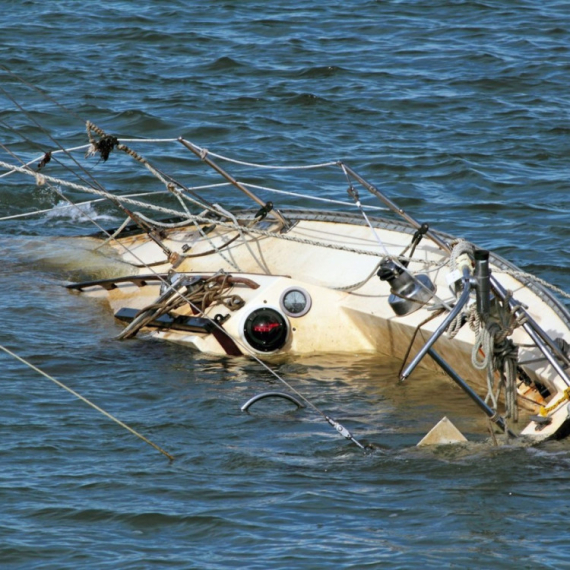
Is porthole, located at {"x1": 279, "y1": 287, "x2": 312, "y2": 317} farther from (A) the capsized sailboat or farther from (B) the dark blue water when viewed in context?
(B) the dark blue water

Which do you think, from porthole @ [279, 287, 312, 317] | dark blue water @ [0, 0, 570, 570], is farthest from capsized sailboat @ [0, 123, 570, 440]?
dark blue water @ [0, 0, 570, 570]

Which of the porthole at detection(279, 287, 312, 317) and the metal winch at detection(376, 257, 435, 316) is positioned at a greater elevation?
the metal winch at detection(376, 257, 435, 316)

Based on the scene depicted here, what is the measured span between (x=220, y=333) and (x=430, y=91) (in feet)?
30.0

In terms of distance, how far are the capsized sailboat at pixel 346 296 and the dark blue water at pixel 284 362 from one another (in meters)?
0.24

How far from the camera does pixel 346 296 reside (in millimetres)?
9062

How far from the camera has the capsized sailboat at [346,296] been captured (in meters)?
6.96

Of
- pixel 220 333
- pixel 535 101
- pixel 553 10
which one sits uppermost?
pixel 553 10

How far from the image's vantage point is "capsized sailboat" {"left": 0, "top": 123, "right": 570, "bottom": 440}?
6.96 metres

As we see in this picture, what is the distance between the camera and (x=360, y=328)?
9.01 metres

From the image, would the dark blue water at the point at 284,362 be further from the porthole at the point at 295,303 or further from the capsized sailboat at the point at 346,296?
the porthole at the point at 295,303

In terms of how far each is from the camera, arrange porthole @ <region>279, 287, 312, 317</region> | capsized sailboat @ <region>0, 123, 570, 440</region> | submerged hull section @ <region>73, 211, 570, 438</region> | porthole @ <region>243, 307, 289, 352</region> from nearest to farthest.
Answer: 1. capsized sailboat @ <region>0, 123, 570, 440</region>
2. submerged hull section @ <region>73, 211, 570, 438</region>
3. porthole @ <region>243, 307, 289, 352</region>
4. porthole @ <region>279, 287, 312, 317</region>

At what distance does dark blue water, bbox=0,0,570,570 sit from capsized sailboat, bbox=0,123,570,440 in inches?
9.4

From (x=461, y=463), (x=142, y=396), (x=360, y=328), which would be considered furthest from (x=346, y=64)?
(x=461, y=463)

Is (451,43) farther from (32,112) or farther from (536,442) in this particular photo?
(536,442)
